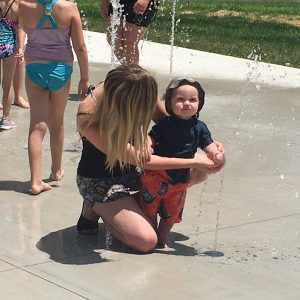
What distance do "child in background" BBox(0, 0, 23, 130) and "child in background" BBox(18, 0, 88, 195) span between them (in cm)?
128

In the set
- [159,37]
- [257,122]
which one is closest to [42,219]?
[257,122]

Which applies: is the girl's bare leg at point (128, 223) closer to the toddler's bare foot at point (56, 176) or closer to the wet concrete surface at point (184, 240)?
the wet concrete surface at point (184, 240)

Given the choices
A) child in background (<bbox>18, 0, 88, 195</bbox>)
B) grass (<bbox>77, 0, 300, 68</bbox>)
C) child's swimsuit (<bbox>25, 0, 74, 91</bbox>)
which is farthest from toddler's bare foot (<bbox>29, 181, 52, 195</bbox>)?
grass (<bbox>77, 0, 300, 68</bbox>)

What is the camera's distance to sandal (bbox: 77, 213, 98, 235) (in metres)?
4.93

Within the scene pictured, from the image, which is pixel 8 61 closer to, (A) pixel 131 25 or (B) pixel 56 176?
(A) pixel 131 25

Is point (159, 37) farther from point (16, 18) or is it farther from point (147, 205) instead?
point (147, 205)

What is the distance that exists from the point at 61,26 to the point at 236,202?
5.28 feet

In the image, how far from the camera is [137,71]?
180 inches

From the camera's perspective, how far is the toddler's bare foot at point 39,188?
5.70m

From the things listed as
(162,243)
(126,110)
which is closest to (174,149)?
(126,110)

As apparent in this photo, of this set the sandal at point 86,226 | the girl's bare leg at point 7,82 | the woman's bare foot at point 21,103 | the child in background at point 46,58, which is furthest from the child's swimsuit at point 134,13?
the sandal at point 86,226

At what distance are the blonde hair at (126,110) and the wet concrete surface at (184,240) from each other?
575 mm

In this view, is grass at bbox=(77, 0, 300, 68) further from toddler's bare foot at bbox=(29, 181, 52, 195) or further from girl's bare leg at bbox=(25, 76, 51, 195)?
toddler's bare foot at bbox=(29, 181, 52, 195)

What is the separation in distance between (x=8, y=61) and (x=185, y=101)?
10.9 ft
